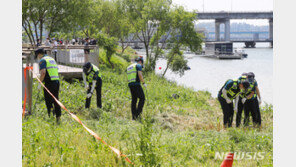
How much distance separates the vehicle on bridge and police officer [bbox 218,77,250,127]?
85359 mm

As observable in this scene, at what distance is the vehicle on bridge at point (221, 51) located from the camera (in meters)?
93.6

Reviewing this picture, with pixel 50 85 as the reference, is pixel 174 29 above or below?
above

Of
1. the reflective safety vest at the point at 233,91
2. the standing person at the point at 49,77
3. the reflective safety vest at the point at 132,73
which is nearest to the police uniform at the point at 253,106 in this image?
the reflective safety vest at the point at 233,91

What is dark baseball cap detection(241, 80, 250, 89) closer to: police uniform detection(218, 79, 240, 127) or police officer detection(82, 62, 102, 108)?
police uniform detection(218, 79, 240, 127)

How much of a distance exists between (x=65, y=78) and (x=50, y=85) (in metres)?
7.10

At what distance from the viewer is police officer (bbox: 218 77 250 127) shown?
8.83 meters

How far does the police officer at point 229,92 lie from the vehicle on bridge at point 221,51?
280 ft

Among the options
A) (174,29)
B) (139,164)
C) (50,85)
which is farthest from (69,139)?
(174,29)

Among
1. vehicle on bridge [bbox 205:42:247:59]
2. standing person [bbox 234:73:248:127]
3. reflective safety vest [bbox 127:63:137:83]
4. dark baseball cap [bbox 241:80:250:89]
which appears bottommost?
standing person [bbox 234:73:248:127]

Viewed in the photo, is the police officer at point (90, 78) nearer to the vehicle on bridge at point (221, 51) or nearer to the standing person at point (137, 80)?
the standing person at point (137, 80)

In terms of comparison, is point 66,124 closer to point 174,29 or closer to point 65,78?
point 65,78

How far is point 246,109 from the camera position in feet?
A: 31.5

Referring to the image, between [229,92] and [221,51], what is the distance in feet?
302

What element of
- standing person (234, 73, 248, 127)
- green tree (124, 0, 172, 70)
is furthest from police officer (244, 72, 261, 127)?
green tree (124, 0, 172, 70)
